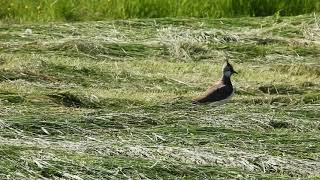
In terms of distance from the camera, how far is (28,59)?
39.8ft

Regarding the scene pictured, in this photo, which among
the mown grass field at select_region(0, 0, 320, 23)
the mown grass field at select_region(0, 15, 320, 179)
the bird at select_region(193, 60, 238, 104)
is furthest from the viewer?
the mown grass field at select_region(0, 0, 320, 23)

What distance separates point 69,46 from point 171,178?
20.7ft

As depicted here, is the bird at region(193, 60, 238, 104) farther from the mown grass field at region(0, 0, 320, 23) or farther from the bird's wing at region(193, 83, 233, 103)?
the mown grass field at region(0, 0, 320, 23)

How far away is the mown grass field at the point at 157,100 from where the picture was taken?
7.39 meters

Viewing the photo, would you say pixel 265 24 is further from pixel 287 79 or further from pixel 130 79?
pixel 130 79

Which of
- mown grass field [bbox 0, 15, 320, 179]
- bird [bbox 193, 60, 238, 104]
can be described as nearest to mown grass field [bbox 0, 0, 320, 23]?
mown grass field [bbox 0, 15, 320, 179]

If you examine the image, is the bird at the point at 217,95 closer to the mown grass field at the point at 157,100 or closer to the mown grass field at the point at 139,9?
the mown grass field at the point at 157,100

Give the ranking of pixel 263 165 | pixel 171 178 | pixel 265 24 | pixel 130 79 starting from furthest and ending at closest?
pixel 265 24
pixel 130 79
pixel 263 165
pixel 171 178

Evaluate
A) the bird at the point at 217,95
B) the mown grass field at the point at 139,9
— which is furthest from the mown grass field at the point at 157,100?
the mown grass field at the point at 139,9

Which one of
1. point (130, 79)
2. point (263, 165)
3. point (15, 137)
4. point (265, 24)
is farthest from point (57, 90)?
point (265, 24)

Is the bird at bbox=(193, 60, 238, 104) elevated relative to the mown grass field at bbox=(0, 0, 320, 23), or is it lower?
elevated

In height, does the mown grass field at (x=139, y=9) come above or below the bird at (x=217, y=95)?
below

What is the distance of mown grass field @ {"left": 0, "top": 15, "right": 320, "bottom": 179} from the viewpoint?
24.2 feet

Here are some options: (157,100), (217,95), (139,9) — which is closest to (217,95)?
(217,95)
